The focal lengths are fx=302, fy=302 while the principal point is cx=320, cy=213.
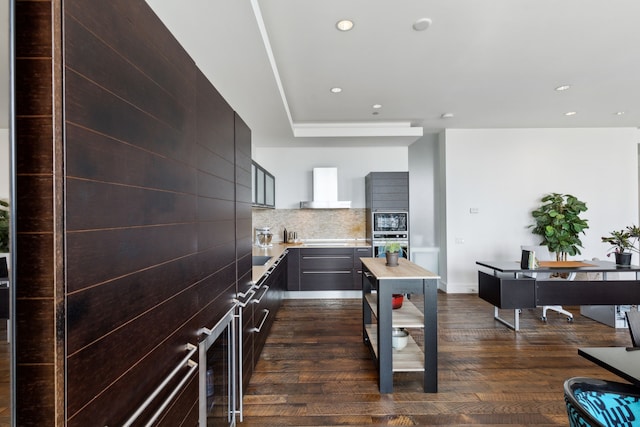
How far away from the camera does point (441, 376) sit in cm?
266

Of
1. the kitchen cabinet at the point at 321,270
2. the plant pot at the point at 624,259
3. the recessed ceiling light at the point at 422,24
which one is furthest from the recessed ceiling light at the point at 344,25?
the plant pot at the point at 624,259

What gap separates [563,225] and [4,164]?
632 cm

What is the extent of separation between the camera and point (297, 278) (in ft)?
16.7

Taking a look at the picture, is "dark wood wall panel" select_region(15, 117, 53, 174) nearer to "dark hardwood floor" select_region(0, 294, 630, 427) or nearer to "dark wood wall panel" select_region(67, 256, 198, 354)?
"dark wood wall panel" select_region(67, 256, 198, 354)

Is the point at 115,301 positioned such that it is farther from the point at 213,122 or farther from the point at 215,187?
the point at 213,122

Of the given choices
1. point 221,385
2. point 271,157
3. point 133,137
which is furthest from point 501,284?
point 271,157

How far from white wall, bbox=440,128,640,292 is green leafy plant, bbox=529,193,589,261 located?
0.40 metres

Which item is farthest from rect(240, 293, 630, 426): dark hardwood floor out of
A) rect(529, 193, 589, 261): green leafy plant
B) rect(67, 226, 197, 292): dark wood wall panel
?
rect(67, 226, 197, 292): dark wood wall panel

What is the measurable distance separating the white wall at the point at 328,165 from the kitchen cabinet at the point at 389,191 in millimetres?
620

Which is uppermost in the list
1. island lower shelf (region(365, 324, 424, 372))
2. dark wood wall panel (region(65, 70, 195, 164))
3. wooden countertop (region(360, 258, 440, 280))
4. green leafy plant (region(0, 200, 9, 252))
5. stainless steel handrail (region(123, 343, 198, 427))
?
dark wood wall panel (region(65, 70, 195, 164))

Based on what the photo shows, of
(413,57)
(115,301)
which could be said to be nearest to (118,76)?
(115,301)

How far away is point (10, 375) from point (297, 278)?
4581 millimetres

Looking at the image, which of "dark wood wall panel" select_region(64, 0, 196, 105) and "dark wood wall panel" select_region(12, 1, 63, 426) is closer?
"dark wood wall panel" select_region(12, 1, 63, 426)

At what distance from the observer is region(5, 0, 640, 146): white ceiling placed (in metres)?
2.27
